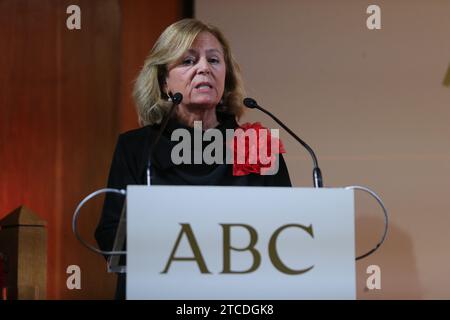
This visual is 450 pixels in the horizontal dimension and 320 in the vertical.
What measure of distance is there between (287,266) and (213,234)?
0.17m

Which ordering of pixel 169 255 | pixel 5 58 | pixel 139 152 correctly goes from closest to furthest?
pixel 169 255, pixel 139 152, pixel 5 58

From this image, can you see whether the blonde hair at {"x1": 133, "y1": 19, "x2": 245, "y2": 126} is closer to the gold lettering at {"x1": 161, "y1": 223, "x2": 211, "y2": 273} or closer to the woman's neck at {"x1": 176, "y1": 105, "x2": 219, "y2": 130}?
the woman's neck at {"x1": 176, "y1": 105, "x2": 219, "y2": 130}

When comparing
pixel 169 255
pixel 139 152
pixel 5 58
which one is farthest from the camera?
pixel 5 58

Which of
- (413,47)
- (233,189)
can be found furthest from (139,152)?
(413,47)

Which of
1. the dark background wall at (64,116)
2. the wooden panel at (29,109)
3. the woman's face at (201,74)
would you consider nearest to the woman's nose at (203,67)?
the woman's face at (201,74)

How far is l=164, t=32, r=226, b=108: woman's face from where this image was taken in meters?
2.63

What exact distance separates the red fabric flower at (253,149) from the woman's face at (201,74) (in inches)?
7.4

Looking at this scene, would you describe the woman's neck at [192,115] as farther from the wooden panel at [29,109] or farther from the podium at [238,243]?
the wooden panel at [29,109]

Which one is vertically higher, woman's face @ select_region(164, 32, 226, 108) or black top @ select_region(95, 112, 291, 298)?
woman's face @ select_region(164, 32, 226, 108)

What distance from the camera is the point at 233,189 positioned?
6.11ft

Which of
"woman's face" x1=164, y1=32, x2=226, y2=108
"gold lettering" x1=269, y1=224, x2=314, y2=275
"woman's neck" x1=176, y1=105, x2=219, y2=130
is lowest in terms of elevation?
"gold lettering" x1=269, y1=224, x2=314, y2=275

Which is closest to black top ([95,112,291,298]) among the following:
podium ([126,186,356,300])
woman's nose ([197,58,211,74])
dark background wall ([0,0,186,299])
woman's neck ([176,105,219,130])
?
woman's neck ([176,105,219,130])

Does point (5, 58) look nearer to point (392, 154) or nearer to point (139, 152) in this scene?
point (139, 152)

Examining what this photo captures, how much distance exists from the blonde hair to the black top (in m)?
0.08
